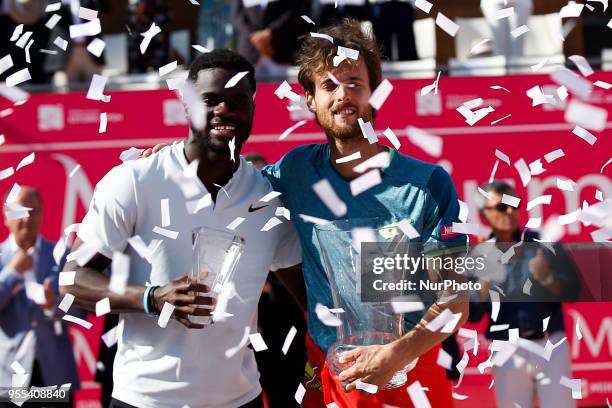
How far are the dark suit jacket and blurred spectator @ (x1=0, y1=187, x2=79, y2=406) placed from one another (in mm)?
2026

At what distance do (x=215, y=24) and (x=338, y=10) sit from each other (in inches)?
33.6

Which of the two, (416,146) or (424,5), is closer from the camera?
(424,5)

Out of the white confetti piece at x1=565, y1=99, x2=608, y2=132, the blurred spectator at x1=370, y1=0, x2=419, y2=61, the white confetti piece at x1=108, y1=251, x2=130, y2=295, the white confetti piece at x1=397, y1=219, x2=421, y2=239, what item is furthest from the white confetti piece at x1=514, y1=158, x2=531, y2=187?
the white confetti piece at x1=108, y1=251, x2=130, y2=295

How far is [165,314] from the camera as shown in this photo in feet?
10.7

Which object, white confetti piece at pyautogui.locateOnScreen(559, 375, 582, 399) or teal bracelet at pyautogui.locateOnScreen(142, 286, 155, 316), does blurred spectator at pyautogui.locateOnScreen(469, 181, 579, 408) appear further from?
teal bracelet at pyautogui.locateOnScreen(142, 286, 155, 316)

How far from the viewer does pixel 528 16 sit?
22.6ft

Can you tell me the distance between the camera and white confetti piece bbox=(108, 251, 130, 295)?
3.38 meters

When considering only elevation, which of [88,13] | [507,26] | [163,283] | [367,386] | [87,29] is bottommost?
[507,26]

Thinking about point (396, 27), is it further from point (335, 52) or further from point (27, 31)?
point (335, 52)

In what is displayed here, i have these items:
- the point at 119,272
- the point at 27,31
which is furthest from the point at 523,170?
the point at 27,31

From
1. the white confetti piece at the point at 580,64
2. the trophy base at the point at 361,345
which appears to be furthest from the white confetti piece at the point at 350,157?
Answer: the white confetti piece at the point at 580,64

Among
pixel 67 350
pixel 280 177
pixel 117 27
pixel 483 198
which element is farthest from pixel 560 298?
pixel 117 27

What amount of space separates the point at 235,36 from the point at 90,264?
3.81 metres

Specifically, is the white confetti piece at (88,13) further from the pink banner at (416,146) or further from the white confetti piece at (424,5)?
the pink banner at (416,146)
